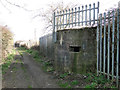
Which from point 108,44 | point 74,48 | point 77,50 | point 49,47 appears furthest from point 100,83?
point 49,47

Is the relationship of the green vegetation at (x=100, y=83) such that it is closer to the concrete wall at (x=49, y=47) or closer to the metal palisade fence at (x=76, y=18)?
the metal palisade fence at (x=76, y=18)

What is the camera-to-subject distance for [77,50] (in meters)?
5.25

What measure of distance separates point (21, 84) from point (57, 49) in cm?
258

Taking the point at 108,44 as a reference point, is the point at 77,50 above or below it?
below

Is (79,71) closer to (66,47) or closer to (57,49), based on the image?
(66,47)

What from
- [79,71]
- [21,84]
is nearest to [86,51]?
[79,71]

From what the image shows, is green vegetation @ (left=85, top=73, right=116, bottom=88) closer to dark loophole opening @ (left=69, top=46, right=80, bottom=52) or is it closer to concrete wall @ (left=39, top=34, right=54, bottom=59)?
dark loophole opening @ (left=69, top=46, right=80, bottom=52)

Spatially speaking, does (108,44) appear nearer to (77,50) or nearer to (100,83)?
(100,83)

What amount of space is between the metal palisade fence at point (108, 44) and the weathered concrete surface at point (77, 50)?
361mm

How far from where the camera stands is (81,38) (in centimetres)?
508

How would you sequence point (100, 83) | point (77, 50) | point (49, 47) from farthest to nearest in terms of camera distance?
point (49, 47) < point (77, 50) < point (100, 83)

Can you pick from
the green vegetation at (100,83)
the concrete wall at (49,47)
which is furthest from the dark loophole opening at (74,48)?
the concrete wall at (49,47)

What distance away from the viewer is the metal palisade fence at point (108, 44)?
381 centimetres

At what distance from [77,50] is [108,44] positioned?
1.63m
